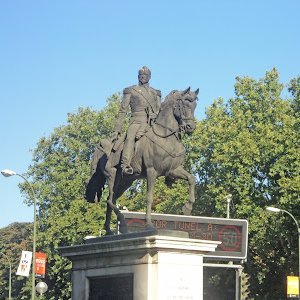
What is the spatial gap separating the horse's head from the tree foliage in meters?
29.7

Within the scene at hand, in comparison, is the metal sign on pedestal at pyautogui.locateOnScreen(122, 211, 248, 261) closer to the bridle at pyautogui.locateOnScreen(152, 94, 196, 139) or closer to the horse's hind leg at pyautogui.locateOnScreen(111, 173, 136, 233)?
the horse's hind leg at pyautogui.locateOnScreen(111, 173, 136, 233)

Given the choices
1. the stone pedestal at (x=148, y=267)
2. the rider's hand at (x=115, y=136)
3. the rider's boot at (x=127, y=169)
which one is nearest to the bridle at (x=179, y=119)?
the rider's boot at (x=127, y=169)

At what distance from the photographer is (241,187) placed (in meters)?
53.2

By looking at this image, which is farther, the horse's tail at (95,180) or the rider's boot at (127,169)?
the horse's tail at (95,180)

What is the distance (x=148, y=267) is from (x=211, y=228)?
57.8ft

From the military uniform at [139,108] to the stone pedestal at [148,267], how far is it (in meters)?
2.36

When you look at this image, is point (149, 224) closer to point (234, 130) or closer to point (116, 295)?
point (116, 295)

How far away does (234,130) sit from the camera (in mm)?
55656

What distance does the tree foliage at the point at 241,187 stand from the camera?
51312mm

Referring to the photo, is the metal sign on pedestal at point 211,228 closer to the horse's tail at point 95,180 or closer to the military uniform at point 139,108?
the horse's tail at point 95,180

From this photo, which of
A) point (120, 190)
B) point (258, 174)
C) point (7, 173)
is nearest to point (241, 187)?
point (258, 174)

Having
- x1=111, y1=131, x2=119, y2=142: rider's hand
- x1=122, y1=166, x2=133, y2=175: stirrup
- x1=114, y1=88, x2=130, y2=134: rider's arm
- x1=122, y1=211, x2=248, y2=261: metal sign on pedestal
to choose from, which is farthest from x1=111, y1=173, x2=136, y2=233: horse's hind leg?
x1=122, y1=211, x2=248, y2=261: metal sign on pedestal

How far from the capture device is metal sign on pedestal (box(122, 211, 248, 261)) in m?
34.2

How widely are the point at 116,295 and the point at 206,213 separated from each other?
37951 millimetres
